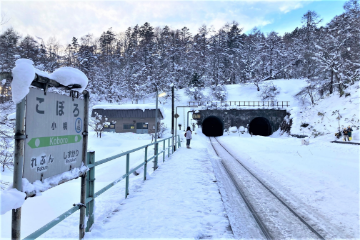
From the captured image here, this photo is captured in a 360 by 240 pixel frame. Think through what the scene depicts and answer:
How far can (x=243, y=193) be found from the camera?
6.69 m

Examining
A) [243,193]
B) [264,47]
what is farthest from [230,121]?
[264,47]

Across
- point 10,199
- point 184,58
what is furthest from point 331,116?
point 184,58

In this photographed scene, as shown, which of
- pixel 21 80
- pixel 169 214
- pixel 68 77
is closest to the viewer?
pixel 21 80

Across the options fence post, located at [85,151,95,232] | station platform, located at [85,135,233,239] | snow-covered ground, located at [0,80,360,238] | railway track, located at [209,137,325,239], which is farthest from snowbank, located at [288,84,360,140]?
fence post, located at [85,151,95,232]

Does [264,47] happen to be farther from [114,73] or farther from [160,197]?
[160,197]

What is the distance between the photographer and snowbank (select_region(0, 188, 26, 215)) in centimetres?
182

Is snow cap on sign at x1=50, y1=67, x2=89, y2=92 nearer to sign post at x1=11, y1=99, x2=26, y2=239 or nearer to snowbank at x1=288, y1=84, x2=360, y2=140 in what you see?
sign post at x1=11, y1=99, x2=26, y2=239

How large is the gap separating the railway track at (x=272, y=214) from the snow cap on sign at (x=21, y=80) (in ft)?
14.5

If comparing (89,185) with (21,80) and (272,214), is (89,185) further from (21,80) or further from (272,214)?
(272,214)

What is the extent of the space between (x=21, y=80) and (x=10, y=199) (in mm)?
1072

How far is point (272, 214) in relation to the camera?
16.8 ft

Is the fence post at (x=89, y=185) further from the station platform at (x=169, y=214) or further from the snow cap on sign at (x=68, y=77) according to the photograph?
the snow cap on sign at (x=68, y=77)

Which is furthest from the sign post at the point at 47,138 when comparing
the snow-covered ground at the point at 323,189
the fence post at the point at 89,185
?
the snow-covered ground at the point at 323,189

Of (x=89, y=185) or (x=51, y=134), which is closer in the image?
(x=51, y=134)
